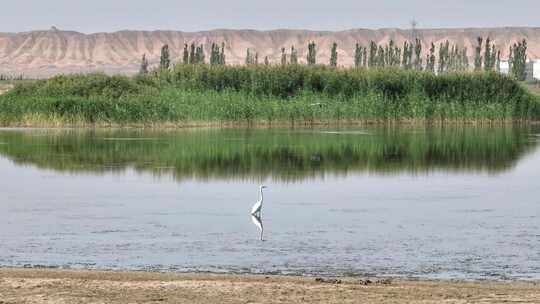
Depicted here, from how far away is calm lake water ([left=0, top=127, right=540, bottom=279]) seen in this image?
45.6ft

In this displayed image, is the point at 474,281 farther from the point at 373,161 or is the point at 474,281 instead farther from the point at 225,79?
the point at 225,79

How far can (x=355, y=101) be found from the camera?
55688 millimetres

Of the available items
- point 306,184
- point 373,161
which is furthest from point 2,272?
point 373,161

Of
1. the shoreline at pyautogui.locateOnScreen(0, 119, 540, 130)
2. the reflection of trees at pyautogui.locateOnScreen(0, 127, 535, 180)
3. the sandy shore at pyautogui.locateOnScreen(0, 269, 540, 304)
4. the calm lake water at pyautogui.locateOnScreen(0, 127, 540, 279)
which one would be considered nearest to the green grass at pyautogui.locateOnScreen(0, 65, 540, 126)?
the shoreline at pyautogui.locateOnScreen(0, 119, 540, 130)

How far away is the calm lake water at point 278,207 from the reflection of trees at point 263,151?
0.07m

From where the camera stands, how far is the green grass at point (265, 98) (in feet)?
169

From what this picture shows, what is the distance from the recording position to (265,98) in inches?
2186

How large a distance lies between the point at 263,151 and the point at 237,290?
22145mm

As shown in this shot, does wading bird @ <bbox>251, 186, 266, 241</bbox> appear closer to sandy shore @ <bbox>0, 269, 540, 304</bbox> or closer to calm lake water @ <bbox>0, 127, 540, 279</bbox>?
calm lake water @ <bbox>0, 127, 540, 279</bbox>

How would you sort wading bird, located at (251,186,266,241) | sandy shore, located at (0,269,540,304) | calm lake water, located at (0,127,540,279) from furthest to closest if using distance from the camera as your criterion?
wading bird, located at (251,186,266,241) → calm lake water, located at (0,127,540,279) → sandy shore, located at (0,269,540,304)

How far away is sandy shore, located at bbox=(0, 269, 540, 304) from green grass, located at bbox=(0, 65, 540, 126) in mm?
38895

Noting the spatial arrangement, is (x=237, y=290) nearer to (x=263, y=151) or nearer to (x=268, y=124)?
(x=263, y=151)

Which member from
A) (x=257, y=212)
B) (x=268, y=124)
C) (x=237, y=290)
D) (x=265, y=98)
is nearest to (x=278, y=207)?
(x=257, y=212)

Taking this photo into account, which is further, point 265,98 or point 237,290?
point 265,98
